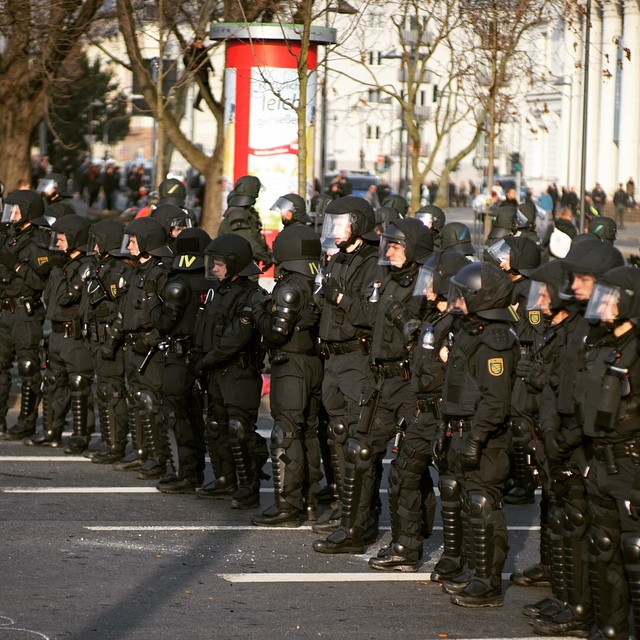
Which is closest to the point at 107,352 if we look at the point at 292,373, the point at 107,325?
the point at 107,325

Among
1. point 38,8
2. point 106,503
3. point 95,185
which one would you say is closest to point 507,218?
point 106,503

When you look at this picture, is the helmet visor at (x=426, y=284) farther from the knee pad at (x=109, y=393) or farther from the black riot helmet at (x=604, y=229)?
the black riot helmet at (x=604, y=229)

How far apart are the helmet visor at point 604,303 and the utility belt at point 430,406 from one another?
5.31 feet

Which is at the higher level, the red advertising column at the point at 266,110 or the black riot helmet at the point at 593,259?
the red advertising column at the point at 266,110

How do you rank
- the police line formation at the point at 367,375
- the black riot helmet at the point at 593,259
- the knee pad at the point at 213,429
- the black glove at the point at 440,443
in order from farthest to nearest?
the knee pad at the point at 213,429 → the black glove at the point at 440,443 → the black riot helmet at the point at 593,259 → the police line formation at the point at 367,375

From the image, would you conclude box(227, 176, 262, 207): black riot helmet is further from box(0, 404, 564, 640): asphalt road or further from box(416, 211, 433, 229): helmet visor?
box(0, 404, 564, 640): asphalt road

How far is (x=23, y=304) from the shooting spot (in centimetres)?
1249

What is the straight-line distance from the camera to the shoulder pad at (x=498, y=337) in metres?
Answer: 7.53

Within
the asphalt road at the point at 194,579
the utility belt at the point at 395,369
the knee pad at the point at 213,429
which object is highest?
the utility belt at the point at 395,369

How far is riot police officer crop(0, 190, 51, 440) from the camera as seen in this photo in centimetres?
1244

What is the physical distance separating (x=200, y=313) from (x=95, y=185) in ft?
116

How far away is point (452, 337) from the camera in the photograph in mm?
7977

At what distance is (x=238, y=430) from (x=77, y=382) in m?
2.33

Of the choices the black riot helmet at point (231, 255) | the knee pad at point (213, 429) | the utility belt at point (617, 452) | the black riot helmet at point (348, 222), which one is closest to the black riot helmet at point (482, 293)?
the utility belt at point (617, 452)
